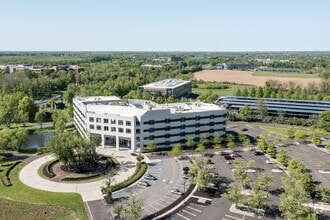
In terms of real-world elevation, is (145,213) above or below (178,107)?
below

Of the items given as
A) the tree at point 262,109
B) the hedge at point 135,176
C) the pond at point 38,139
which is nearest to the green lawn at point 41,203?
the hedge at point 135,176

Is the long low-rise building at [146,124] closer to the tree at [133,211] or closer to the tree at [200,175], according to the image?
the tree at [200,175]

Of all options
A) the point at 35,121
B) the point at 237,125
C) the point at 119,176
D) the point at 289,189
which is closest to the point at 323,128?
the point at 237,125

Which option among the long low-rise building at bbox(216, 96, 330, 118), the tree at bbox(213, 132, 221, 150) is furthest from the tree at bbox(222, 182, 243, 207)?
the long low-rise building at bbox(216, 96, 330, 118)

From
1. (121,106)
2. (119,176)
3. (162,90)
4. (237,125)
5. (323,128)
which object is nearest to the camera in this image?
(119,176)

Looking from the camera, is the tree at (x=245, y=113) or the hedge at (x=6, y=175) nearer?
the hedge at (x=6, y=175)

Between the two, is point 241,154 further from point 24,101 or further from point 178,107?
point 24,101

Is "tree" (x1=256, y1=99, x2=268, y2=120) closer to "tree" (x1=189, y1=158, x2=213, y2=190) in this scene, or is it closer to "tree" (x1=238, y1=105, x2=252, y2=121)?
"tree" (x1=238, y1=105, x2=252, y2=121)
